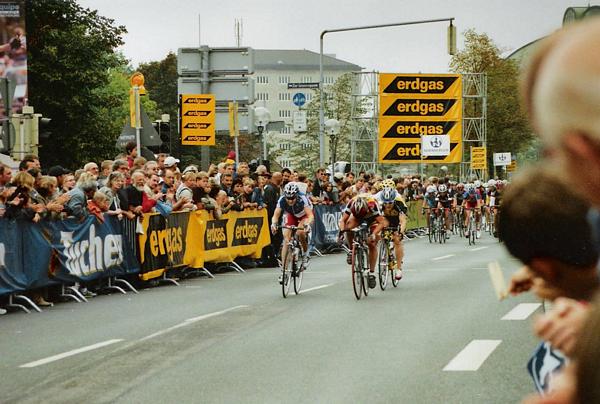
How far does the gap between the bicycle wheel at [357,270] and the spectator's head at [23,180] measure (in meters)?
4.28

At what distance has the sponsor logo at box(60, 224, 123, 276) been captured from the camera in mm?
17078

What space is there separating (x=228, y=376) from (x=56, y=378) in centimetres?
125

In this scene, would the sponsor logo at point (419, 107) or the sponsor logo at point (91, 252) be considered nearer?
the sponsor logo at point (91, 252)

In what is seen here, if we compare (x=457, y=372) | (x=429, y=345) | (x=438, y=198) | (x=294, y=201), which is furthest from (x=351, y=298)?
(x=438, y=198)

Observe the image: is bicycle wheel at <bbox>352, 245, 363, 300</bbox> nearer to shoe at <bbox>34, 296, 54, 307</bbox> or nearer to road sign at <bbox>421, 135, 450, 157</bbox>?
shoe at <bbox>34, 296, 54, 307</bbox>

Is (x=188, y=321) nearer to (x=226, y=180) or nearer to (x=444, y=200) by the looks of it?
(x=226, y=180)

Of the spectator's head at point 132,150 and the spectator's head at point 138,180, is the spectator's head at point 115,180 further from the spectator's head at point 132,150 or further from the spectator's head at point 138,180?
the spectator's head at point 132,150

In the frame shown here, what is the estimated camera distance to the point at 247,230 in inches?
984

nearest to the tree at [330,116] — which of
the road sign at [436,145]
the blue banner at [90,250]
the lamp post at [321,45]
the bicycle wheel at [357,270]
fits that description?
the road sign at [436,145]

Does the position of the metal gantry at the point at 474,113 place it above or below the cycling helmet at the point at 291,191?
above

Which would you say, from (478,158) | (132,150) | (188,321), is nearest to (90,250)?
(188,321)

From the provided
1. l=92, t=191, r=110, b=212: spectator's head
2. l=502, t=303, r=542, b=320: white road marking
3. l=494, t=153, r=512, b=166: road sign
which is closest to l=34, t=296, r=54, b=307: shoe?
l=92, t=191, r=110, b=212: spectator's head

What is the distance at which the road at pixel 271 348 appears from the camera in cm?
876

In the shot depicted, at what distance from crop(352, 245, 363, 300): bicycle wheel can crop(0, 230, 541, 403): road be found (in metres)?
0.16
